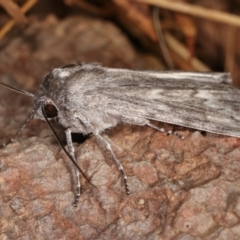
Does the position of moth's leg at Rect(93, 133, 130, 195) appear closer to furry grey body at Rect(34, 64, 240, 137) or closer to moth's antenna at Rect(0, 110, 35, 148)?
furry grey body at Rect(34, 64, 240, 137)

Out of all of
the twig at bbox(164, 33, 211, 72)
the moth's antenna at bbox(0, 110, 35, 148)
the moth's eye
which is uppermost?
the moth's eye

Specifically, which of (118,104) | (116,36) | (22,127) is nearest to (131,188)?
(118,104)

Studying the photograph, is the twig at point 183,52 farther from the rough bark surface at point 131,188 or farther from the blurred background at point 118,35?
the rough bark surface at point 131,188

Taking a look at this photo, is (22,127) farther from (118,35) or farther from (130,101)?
(118,35)

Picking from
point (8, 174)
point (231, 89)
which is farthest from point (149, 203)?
point (231, 89)

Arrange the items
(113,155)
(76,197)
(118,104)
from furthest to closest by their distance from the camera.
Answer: (118,104), (113,155), (76,197)

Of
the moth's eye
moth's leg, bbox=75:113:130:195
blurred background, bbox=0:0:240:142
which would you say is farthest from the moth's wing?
blurred background, bbox=0:0:240:142

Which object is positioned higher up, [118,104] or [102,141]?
[118,104]

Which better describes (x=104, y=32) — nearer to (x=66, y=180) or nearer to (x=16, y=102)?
(x=16, y=102)
